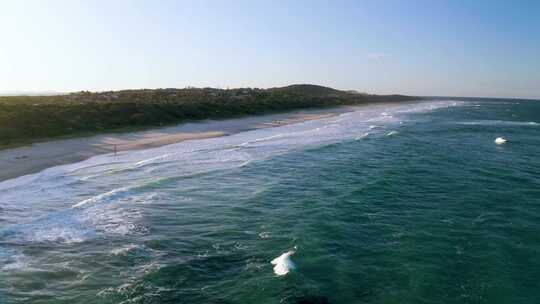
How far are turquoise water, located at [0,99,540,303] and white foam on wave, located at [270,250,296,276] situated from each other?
18 cm

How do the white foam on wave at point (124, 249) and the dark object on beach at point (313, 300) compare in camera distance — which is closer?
the dark object on beach at point (313, 300)

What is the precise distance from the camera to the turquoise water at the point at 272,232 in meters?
12.0

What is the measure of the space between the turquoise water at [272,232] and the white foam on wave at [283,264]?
0.18 m

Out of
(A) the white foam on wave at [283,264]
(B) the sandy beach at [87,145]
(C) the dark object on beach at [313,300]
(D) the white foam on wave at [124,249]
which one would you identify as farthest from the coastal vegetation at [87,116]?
(C) the dark object on beach at [313,300]

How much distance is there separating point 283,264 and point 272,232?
3138 mm

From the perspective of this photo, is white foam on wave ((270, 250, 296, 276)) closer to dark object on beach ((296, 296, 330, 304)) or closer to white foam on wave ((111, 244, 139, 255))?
dark object on beach ((296, 296, 330, 304))

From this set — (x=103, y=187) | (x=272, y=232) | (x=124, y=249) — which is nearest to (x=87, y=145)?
(x=103, y=187)

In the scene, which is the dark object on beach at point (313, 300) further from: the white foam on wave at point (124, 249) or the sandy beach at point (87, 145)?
the sandy beach at point (87, 145)

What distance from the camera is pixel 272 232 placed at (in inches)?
653

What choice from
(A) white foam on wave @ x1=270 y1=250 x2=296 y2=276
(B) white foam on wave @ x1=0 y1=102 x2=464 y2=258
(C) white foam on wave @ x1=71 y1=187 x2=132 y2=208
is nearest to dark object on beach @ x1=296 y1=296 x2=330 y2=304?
(A) white foam on wave @ x1=270 y1=250 x2=296 y2=276

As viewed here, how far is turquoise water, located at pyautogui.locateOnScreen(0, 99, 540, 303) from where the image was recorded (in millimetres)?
12008

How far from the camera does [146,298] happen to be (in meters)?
11.4

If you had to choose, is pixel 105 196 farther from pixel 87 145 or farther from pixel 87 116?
pixel 87 116

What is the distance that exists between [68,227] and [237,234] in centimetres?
679
